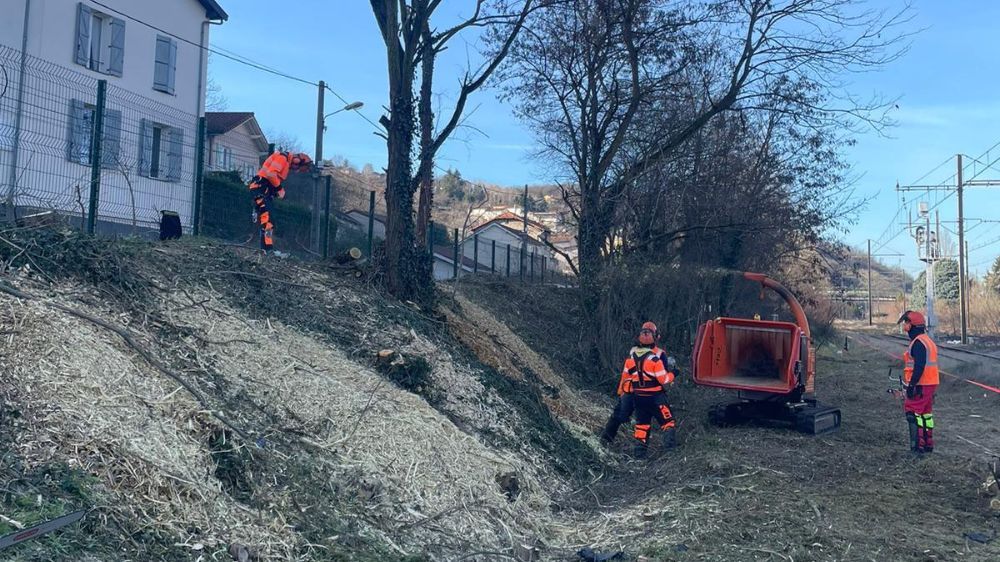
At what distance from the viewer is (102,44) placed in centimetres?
2736

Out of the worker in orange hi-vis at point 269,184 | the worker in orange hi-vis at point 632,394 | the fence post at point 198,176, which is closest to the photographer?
the worker in orange hi-vis at point 632,394

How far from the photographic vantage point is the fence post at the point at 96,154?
30.3 feet

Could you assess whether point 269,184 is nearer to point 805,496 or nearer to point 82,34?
point 805,496

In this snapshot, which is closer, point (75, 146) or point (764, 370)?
point (75, 146)

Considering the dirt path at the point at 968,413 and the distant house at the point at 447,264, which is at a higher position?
the distant house at the point at 447,264

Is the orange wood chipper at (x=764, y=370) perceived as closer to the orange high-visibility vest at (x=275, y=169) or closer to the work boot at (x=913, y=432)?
the work boot at (x=913, y=432)

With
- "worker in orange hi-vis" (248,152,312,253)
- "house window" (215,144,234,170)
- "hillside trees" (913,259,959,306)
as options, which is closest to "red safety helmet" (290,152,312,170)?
"worker in orange hi-vis" (248,152,312,253)

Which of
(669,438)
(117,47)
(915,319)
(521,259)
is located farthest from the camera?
(117,47)

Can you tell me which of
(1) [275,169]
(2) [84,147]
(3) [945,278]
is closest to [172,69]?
(1) [275,169]

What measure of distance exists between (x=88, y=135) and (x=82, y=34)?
19.2m

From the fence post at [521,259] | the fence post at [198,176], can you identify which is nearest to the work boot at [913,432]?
the fence post at [198,176]

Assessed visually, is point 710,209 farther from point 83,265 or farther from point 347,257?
point 83,265

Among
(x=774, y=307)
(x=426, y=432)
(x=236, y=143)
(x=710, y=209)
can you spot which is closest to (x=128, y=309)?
(x=426, y=432)

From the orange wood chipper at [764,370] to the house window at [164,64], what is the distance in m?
23.0
